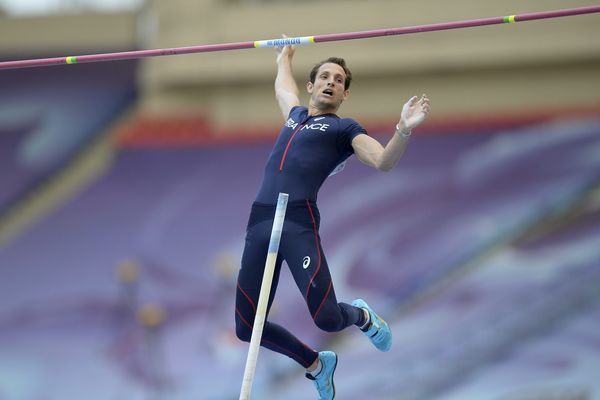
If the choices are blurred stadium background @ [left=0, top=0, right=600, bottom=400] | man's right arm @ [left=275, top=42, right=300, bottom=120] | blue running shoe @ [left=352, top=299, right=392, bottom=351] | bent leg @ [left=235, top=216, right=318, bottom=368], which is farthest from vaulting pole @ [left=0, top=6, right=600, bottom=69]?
blurred stadium background @ [left=0, top=0, right=600, bottom=400]

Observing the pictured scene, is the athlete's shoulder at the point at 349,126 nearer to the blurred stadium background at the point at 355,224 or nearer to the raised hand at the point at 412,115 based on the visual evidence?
the raised hand at the point at 412,115

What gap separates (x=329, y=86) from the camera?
6684mm

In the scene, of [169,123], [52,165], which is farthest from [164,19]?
[52,165]

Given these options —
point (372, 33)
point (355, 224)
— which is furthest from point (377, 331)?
point (355, 224)

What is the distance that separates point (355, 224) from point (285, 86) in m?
6.36

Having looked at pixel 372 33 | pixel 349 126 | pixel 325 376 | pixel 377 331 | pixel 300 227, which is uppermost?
pixel 372 33

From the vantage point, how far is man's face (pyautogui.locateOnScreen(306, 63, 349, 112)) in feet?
21.9

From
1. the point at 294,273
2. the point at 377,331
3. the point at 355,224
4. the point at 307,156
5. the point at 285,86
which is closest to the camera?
the point at 294,273

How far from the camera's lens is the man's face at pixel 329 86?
21.9 feet

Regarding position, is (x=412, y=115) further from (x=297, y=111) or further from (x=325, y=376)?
(x=325, y=376)

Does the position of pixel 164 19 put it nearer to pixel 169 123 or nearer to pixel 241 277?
pixel 169 123

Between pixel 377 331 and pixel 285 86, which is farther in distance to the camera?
pixel 285 86

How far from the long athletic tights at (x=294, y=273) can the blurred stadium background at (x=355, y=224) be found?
226 inches

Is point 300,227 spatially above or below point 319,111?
below
